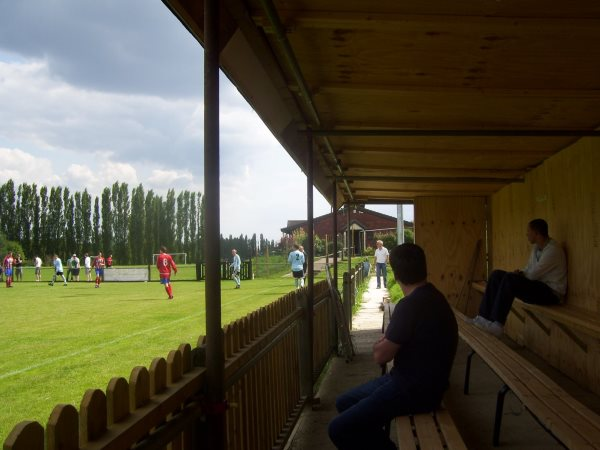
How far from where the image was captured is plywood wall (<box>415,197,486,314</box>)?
34.2 feet

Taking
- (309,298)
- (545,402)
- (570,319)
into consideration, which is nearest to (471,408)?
(570,319)

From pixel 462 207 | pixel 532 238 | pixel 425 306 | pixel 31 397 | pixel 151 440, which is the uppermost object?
pixel 462 207

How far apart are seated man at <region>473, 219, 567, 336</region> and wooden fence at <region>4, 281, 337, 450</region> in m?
2.32

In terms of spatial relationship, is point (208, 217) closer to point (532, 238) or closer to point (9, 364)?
point (532, 238)

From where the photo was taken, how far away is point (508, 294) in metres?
6.19

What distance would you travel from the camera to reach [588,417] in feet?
10.5

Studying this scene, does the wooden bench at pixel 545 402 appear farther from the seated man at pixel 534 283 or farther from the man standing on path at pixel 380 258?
the man standing on path at pixel 380 258

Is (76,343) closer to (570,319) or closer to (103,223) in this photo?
(570,319)

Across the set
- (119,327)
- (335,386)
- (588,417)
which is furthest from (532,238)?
(119,327)

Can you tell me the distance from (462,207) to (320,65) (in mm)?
7427

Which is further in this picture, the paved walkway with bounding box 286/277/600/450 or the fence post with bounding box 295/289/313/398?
the fence post with bounding box 295/289/313/398

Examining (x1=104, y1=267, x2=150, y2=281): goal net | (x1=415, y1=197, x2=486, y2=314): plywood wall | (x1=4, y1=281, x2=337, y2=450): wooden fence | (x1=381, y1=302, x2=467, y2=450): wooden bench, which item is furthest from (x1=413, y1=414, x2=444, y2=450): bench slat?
(x1=104, y1=267, x2=150, y2=281): goal net

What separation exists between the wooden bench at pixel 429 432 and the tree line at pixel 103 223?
7836 centimetres

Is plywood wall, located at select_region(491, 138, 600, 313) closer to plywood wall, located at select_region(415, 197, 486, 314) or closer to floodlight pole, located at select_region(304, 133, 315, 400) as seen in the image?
plywood wall, located at select_region(415, 197, 486, 314)
